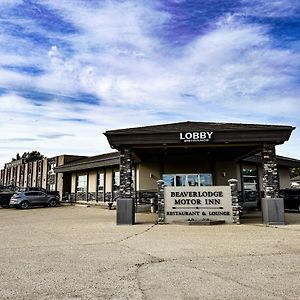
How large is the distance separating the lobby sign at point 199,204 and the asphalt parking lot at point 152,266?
3412 mm

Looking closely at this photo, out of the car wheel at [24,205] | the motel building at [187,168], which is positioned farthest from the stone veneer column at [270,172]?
the car wheel at [24,205]

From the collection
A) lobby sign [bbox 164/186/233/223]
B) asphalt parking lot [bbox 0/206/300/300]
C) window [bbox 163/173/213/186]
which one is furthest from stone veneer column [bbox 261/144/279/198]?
window [bbox 163/173/213/186]

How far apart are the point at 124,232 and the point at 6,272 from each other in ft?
19.3

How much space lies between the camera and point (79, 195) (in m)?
33.7

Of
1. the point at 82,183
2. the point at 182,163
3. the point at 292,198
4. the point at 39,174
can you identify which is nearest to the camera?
the point at 292,198

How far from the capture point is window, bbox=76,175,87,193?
32.8 meters

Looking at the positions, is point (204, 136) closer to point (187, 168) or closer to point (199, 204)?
point (199, 204)

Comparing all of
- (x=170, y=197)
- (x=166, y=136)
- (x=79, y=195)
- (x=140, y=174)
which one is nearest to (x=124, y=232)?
(x=170, y=197)

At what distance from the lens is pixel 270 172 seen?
561 inches

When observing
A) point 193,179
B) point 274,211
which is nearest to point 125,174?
point 274,211

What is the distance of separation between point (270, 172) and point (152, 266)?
9322mm

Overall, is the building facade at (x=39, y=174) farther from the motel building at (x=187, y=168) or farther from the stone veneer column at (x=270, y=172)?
the stone veneer column at (x=270, y=172)

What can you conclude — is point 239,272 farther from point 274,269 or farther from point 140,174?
point 140,174

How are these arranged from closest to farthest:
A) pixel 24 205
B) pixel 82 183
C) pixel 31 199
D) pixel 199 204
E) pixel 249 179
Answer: pixel 199 204, pixel 249 179, pixel 24 205, pixel 31 199, pixel 82 183
